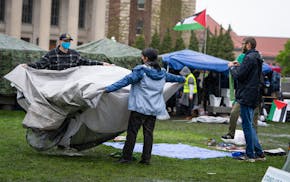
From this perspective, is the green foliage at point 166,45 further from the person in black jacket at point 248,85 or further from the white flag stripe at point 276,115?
the person in black jacket at point 248,85

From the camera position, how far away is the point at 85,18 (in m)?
75.8

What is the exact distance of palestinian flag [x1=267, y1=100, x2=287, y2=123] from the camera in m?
26.8

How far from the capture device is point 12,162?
9789 millimetres

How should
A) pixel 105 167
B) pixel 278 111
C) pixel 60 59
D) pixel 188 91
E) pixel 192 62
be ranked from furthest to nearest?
1. pixel 278 111
2. pixel 192 62
3. pixel 188 91
4. pixel 60 59
5. pixel 105 167

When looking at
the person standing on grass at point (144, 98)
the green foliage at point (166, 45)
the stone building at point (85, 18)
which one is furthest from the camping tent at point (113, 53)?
the green foliage at point (166, 45)

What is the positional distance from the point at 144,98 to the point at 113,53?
1683 centimetres

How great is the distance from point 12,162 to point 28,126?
0.83 meters

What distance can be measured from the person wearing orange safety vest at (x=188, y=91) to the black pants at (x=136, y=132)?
13.7 meters

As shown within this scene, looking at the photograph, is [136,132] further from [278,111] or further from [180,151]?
[278,111]

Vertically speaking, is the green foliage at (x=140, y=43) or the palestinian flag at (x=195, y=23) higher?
the palestinian flag at (x=195, y=23)

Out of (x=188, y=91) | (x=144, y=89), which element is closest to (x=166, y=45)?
(x=188, y=91)

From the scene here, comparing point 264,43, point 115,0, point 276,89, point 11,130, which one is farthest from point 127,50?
point 264,43

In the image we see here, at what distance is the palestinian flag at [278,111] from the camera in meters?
26.8

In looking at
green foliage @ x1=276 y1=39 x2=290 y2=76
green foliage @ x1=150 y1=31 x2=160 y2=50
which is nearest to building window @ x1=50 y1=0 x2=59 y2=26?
green foliage @ x1=150 y1=31 x2=160 y2=50
